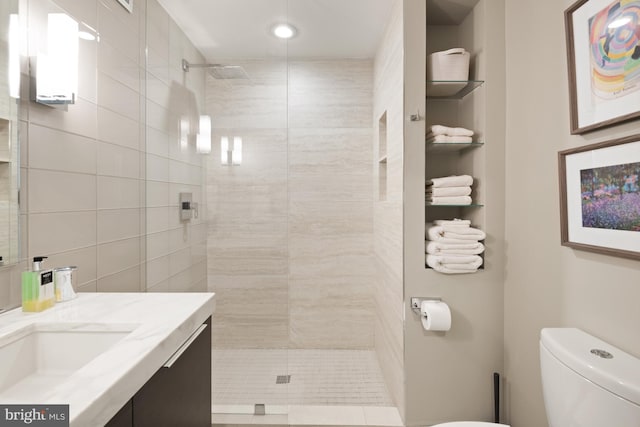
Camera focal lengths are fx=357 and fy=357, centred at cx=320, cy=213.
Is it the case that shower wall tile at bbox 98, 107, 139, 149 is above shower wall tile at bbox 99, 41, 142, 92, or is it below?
below

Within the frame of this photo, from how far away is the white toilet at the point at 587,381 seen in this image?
97 centimetres

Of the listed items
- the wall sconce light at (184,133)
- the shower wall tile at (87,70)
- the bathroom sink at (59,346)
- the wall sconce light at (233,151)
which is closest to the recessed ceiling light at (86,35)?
the shower wall tile at (87,70)

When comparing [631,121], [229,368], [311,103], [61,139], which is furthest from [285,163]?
[631,121]

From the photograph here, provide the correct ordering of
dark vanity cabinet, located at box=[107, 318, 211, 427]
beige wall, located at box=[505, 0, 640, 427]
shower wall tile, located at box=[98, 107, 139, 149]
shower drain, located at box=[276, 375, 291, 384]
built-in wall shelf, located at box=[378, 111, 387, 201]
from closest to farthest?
dark vanity cabinet, located at box=[107, 318, 211, 427], beige wall, located at box=[505, 0, 640, 427], shower wall tile, located at box=[98, 107, 139, 149], shower drain, located at box=[276, 375, 291, 384], built-in wall shelf, located at box=[378, 111, 387, 201]

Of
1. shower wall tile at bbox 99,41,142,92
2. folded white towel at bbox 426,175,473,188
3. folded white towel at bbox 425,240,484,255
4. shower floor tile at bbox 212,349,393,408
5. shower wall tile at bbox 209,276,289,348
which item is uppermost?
shower wall tile at bbox 99,41,142,92

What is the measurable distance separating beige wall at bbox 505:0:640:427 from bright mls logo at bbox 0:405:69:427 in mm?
1495

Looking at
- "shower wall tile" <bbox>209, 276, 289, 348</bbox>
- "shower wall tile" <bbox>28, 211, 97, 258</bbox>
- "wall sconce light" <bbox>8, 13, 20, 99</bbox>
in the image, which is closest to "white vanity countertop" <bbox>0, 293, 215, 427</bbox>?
"shower wall tile" <bbox>28, 211, 97, 258</bbox>

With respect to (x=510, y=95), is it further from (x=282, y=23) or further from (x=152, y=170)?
(x=152, y=170)

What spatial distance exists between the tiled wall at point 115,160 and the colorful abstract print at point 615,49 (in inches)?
68.0

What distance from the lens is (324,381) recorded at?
7.03ft

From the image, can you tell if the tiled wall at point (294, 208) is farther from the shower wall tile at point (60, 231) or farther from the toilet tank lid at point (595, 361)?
the toilet tank lid at point (595, 361)

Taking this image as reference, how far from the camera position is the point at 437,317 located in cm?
168

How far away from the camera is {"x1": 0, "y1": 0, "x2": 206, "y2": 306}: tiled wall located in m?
1.25

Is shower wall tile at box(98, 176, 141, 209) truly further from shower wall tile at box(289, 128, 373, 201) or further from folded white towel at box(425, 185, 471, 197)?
folded white towel at box(425, 185, 471, 197)
